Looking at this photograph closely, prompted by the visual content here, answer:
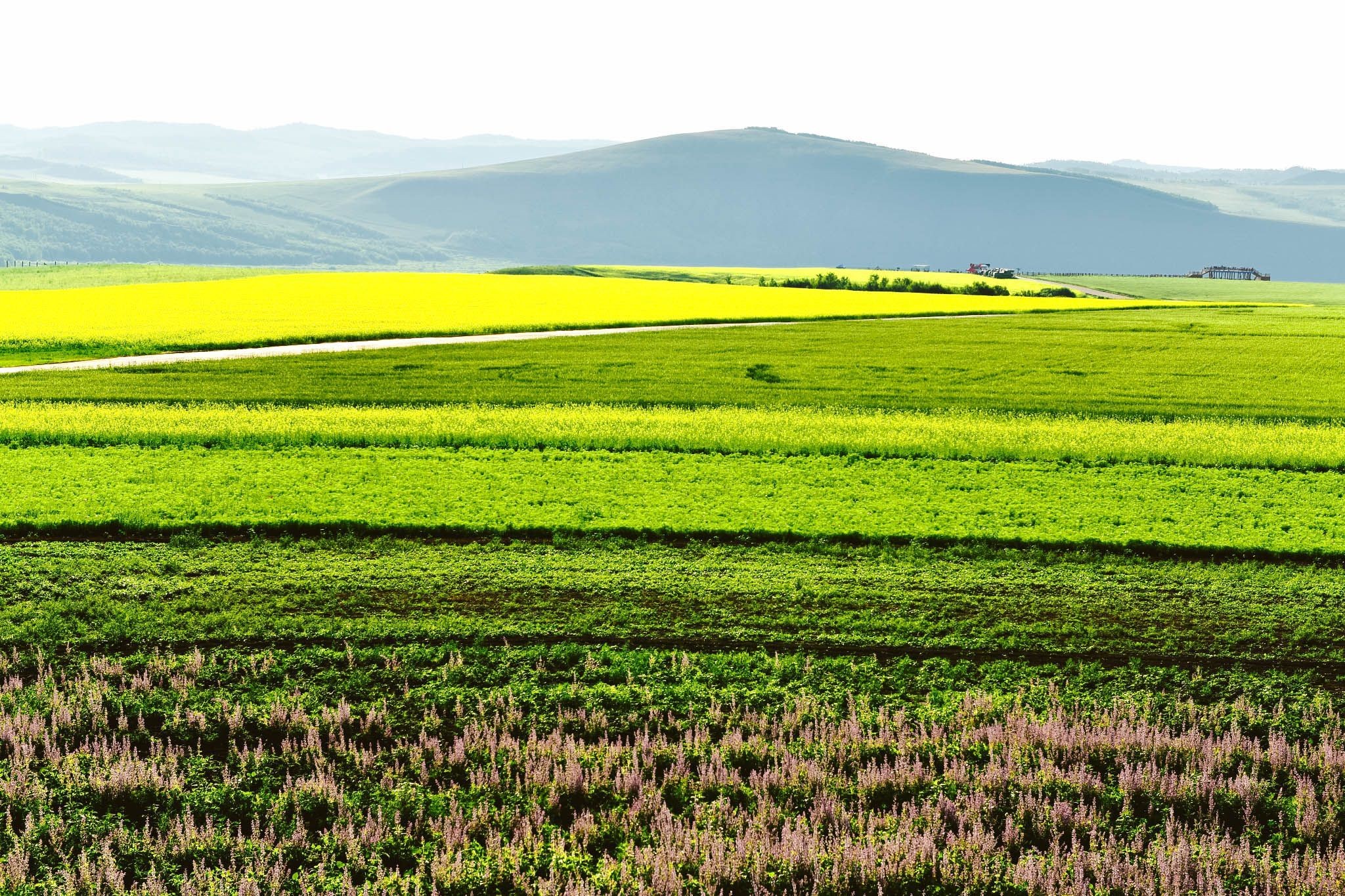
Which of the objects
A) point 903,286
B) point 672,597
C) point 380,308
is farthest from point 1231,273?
point 672,597

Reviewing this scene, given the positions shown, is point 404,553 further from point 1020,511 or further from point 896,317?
point 896,317

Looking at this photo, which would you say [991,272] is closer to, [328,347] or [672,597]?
[328,347]

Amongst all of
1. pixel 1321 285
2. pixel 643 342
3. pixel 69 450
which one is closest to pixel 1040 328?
pixel 643 342

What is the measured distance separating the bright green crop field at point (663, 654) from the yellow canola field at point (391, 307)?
20.0m

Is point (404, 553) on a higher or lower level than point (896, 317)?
lower

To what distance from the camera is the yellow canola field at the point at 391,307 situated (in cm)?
4759

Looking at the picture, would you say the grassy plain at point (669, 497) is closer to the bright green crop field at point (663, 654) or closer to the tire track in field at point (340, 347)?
the bright green crop field at point (663, 654)

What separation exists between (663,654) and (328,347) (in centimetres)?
3587

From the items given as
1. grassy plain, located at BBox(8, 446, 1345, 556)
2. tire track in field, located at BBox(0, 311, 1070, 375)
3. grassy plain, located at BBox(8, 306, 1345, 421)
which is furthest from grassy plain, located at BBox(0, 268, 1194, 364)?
grassy plain, located at BBox(8, 446, 1345, 556)

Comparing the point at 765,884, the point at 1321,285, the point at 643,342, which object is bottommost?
the point at 765,884

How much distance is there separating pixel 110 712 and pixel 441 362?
1184 inches

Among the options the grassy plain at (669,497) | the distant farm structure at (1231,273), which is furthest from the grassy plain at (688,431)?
the distant farm structure at (1231,273)

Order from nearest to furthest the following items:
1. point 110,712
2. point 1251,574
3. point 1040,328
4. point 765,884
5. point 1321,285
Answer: point 765,884
point 110,712
point 1251,574
point 1040,328
point 1321,285

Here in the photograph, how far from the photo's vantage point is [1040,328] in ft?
Answer: 194
